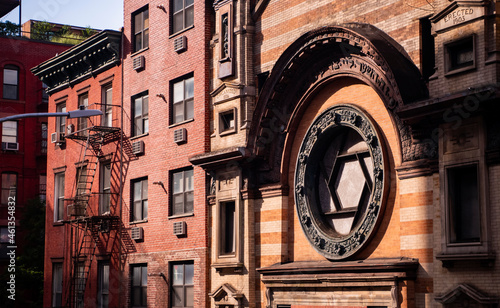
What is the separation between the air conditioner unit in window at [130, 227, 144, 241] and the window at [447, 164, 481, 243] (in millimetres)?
15943

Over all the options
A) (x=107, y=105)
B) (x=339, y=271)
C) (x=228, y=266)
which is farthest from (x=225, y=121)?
(x=107, y=105)

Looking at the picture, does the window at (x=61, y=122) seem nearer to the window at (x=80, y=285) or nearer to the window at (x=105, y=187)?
the window at (x=105, y=187)

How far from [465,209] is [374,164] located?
3.20 meters

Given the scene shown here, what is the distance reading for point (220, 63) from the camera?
88.3 ft

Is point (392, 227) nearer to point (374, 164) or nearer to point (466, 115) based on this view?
point (374, 164)

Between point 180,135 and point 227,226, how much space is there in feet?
14.9

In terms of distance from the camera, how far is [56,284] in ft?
130

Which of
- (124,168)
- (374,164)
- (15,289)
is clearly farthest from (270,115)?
(15,289)

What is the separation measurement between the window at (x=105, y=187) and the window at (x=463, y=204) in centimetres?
1938

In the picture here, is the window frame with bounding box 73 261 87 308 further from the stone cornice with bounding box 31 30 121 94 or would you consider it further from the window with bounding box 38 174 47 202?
the window with bounding box 38 174 47 202

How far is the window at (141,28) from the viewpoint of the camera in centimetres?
3322

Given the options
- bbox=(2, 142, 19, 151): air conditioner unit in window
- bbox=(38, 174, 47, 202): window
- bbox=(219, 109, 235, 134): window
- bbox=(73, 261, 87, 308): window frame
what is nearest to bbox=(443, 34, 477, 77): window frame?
bbox=(219, 109, 235, 134): window

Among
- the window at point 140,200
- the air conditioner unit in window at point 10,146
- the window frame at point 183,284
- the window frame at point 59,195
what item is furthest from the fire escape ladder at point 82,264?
the air conditioner unit in window at point 10,146

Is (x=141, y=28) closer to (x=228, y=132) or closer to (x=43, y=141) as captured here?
(x=228, y=132)
